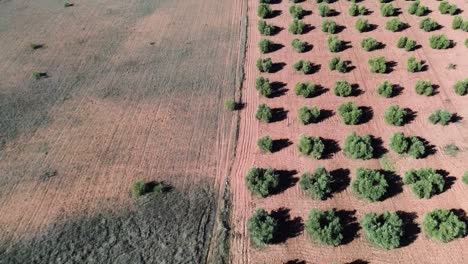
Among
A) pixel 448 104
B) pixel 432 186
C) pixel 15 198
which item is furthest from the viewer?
pixel 448 104

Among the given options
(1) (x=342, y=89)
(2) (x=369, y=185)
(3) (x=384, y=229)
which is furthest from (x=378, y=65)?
(3) (x=384, y=229)

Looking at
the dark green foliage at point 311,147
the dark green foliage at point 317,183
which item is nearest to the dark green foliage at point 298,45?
the dark green foliage at point 311,147

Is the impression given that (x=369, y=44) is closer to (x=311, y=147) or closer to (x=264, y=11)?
(x=264, y=11)

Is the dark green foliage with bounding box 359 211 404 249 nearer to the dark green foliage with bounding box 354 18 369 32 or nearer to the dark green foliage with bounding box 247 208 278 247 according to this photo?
the dark green foliage with bounding box 247 208 278 247

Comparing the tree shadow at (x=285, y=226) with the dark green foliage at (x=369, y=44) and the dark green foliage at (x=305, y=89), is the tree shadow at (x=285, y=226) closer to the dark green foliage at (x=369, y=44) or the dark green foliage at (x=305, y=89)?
the dark green foliage at (x=305, y=89)

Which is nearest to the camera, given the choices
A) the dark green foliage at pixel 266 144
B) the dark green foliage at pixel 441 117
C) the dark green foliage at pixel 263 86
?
the dark green foliage at pixel 266 144

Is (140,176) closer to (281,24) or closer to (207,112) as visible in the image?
(207,112)

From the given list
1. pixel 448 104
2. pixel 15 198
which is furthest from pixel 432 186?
pixel 15 198
